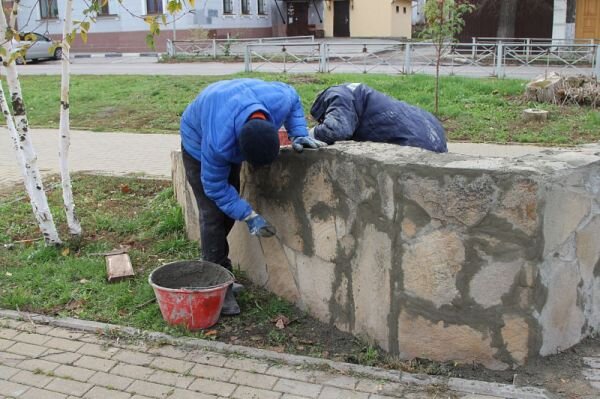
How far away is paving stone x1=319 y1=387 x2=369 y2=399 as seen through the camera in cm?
294

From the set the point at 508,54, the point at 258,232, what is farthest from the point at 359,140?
the point at 508,54

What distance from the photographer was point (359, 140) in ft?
13.3

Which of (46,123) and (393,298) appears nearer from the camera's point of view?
(393,298)

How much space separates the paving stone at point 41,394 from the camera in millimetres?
3035

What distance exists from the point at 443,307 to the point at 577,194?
81 cm

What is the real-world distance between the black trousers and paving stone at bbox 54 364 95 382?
102 centimetres

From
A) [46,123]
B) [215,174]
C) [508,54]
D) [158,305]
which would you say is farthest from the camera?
[508,54]

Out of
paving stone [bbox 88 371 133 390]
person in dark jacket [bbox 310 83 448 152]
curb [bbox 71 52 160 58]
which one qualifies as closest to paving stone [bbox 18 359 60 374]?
paving stone [bbox 88 371 133 390]

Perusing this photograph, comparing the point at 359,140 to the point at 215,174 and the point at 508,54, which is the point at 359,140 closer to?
the point at 215,174

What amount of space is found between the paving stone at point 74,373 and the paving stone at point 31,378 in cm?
7

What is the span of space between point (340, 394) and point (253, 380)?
0.43 metres

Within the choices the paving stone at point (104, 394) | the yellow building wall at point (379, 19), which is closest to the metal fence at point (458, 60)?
the paving stone at point (104, 394)

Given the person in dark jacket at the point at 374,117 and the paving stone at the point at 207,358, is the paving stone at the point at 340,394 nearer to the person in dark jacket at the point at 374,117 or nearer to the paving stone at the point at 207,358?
the paving stone at the point at 207,358

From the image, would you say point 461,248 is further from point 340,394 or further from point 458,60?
point 458,60
